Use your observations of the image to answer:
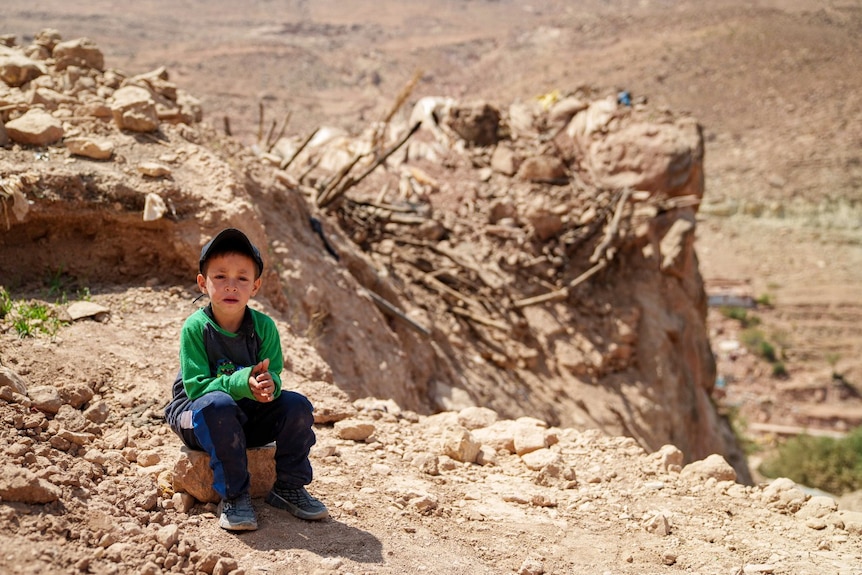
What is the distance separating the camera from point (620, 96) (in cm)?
1095

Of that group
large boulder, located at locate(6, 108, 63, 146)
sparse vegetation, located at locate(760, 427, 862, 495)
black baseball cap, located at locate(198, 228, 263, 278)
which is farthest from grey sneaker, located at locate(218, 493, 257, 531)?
sparse vegetation, located at locate(760, 427, 862, 495)

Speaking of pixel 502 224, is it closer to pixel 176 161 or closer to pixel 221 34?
pixel 176 161

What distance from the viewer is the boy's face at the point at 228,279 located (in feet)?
8.77

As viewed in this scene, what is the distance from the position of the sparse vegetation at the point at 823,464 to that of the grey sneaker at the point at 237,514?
17.3m

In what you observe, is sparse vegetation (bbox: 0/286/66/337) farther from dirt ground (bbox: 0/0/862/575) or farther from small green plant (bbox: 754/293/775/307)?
small green plant (bbox: 754/293/775/307)

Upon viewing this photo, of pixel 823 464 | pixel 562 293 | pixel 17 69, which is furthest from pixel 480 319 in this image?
pixel 823 464

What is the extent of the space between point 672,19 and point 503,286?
41.8m

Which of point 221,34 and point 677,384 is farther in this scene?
point 221,34

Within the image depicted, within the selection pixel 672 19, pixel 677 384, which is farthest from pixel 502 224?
pixel 672 19

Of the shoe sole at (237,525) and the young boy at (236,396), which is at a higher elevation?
the young boy at (236,396)

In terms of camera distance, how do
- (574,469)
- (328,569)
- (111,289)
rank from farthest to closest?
(111,289) → (574,469) → (328,569)

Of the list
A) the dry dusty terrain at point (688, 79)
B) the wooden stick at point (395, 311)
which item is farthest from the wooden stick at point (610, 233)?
the dry dusty terrain at point (688, 79)

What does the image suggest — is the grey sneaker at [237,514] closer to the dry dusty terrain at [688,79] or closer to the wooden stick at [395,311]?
the wooden stick at [395,311]

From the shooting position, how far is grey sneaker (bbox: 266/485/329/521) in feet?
8.95
